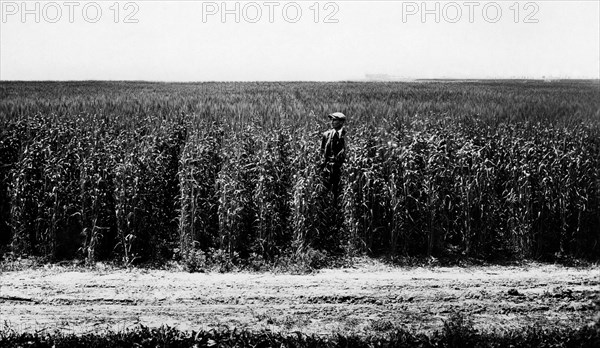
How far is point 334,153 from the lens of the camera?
10320 mm

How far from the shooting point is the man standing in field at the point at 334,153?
1018 cm

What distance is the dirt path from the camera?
23.7ft

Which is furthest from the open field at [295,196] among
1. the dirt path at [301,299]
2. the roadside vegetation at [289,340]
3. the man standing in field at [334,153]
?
the roadside vegetation at [289,340]

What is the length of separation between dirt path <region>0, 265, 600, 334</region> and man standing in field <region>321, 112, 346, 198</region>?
5.68 ft

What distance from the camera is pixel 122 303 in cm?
780

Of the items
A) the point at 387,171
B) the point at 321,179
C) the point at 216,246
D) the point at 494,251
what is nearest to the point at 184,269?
the point at 216,246

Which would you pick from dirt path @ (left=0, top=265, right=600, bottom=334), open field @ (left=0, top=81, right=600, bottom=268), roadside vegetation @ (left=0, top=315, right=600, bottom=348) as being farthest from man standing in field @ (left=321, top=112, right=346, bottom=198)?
roadside vegetation @ (left=0, top=315, right=600, bottom=348)

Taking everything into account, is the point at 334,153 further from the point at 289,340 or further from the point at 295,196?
the point at 289,340

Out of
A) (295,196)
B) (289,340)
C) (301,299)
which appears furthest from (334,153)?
(289,340)

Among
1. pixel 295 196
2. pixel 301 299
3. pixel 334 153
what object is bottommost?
pixel 301 299

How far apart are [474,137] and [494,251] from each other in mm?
2130

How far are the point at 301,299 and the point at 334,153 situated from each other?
129 inches

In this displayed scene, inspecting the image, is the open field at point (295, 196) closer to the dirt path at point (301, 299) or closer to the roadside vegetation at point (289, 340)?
the dirt path at point (301, 299)

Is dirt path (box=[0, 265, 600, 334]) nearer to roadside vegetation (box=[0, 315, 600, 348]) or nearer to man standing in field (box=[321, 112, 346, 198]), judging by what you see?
roadside vegetation (box=[0, 315, 600, 348])
